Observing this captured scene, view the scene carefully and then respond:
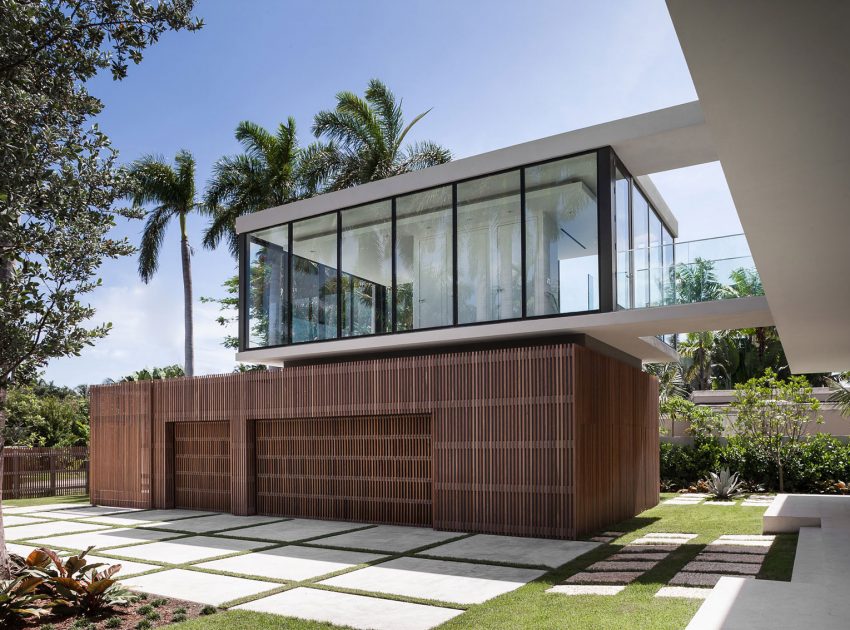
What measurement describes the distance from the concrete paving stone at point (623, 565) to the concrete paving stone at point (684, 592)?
117 centimetres

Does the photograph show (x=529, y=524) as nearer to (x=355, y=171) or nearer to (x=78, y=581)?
(x=78, y=581)

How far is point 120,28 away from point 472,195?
26.4 ft

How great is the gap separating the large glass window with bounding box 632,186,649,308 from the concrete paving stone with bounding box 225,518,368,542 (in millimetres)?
6430

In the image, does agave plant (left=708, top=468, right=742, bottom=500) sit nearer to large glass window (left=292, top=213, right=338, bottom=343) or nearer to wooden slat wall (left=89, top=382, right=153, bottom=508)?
A: large glass window (left=292, top=213, right=338, bottom=343)

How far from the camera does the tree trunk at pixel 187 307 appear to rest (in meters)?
27.4

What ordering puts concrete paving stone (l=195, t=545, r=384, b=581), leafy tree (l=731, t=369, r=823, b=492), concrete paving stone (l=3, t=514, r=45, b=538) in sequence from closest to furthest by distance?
concrete paving stone (l=195, t=545, r=384, b=581) < concrete paving stone (l=3, t=514, r=45, b=538) < leafy tree (l=731, t=369, r=823, b=492)

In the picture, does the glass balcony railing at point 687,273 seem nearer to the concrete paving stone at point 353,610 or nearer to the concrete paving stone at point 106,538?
the concrete paving stone at point 353,610

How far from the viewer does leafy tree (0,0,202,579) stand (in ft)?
19.5

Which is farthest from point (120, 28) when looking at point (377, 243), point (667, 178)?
point (667, 178)

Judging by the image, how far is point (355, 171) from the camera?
26453 millimetres

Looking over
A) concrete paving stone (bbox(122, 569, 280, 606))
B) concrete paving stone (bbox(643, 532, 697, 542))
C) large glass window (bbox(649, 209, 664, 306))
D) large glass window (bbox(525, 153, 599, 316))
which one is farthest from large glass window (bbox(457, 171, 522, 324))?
concrete paving stone (bbox(122, 569, 280, 606))

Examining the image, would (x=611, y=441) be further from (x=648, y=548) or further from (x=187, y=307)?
(x=187, y=307)

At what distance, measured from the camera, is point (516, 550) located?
10.7 m

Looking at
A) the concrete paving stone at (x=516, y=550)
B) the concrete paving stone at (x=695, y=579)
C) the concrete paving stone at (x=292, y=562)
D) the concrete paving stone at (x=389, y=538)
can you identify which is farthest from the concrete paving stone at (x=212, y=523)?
the concrete paving stone at (x=695, y=579)
